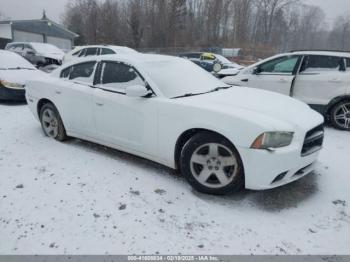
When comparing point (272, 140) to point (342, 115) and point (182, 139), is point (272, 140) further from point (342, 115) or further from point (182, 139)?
point (342, 115)

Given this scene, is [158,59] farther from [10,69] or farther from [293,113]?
[10,69]

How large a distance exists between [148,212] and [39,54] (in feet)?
49.8

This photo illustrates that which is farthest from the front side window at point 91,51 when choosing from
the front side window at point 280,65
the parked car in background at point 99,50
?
the front side window at point 280,65

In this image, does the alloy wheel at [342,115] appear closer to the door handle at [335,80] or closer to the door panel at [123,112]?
the door handle at [335,80]

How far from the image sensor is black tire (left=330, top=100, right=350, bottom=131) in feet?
19.6

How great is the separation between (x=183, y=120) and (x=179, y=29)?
46014 millimetres

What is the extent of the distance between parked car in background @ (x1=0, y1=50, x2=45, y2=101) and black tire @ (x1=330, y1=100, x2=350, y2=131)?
6513 millimetres

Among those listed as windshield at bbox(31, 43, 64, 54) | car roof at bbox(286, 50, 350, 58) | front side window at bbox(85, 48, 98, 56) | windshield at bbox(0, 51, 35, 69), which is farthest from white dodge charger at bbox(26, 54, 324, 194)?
windshield at bbox(31, 43, 64, 54)

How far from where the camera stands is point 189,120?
3352 millimetres

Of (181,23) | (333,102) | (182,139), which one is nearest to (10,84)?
(182,139)

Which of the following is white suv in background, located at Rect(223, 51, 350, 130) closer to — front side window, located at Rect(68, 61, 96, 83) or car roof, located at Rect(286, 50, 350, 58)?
car roof, located at Rect(286, 50, 350, 58)

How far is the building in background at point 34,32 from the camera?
31656 mm

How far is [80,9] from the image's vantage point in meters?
54.3

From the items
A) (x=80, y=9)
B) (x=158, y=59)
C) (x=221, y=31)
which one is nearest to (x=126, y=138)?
(x=158, y=59)
